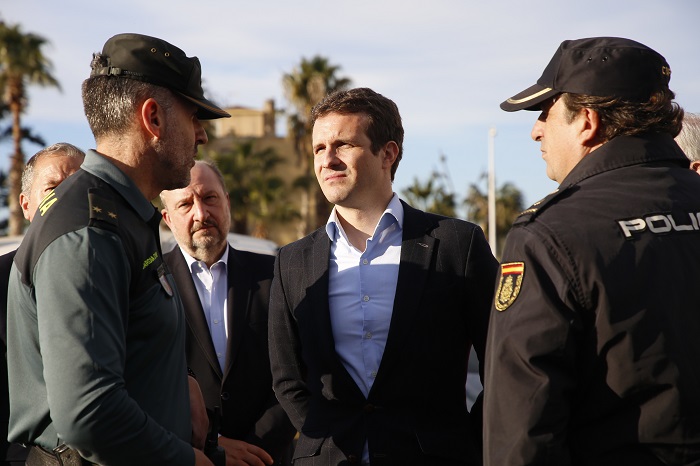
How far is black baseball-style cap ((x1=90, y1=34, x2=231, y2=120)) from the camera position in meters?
2.69

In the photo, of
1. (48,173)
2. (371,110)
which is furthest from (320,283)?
(48,173)

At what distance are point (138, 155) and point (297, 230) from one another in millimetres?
34550

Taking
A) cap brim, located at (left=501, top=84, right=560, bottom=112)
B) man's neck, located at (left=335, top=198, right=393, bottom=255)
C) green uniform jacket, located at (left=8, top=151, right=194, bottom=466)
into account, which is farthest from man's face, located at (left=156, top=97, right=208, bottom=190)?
cap brim, located at (left=501, top=84, right=560, bottom=112)

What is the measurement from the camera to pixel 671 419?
226cm

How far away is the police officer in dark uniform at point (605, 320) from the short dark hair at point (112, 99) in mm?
1322

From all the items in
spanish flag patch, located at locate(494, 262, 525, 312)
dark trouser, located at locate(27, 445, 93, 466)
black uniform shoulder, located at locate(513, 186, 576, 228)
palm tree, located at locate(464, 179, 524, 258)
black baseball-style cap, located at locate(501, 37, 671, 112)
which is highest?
black baseball-style cap, located at locate(501, 37, 671, 112)

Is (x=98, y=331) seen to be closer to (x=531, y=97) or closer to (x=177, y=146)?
(x=177, y=146)

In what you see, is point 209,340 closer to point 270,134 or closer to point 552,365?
point 552,365

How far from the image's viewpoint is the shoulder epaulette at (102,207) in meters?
2.40

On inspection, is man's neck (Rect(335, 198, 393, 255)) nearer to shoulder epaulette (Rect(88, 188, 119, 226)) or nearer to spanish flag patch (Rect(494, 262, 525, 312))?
spanish flag patch (Rect(494, 262, 525, 312))

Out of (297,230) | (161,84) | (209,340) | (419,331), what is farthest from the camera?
(297,230)

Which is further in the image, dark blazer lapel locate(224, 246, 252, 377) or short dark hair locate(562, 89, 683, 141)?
dark blazer lapel locate(224, 246, 252, 377)

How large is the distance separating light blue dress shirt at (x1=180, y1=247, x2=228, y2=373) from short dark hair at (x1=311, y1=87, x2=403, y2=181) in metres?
1.16

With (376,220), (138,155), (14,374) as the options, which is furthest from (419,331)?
(14,374)
